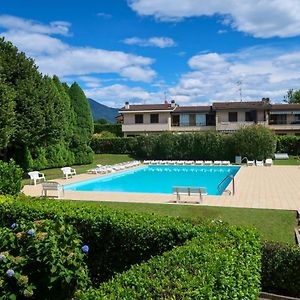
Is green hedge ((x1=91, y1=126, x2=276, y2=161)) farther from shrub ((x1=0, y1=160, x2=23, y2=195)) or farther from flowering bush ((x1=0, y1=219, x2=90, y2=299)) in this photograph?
flowering bush ((x1=0, y1=219, x2=90, y2=299))

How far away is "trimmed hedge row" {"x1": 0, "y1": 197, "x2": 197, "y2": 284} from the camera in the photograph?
22.5 ft

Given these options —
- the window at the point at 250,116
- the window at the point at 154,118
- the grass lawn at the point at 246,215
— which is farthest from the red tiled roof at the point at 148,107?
the grass lawn at the point at 246,215

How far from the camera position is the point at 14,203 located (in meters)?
9.03

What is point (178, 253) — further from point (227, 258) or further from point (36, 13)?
point (36, 13)

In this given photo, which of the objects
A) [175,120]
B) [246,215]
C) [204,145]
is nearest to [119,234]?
[246,215]

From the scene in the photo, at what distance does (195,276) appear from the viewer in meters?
4.11

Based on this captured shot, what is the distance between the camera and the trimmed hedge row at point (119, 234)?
684 centimetres

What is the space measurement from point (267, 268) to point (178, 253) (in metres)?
2.78

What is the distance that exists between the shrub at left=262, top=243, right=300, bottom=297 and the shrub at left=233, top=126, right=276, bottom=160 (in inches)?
1131

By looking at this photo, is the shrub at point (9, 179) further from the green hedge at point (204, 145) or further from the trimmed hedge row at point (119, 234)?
the green hedge at point (204, 145)

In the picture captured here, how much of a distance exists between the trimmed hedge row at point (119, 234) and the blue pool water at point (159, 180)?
13.7 meters

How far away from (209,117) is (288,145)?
15.2 meters

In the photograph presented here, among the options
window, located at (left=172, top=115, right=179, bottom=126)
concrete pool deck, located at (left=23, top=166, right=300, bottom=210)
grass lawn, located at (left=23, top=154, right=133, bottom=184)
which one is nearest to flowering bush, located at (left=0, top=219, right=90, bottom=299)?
concrete pool deck, located at (left=23, top=166, right=300, bottom=210)

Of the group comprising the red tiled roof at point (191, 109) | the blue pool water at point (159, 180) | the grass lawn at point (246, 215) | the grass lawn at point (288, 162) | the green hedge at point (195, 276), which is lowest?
the blue pool water at point (159, 180)
